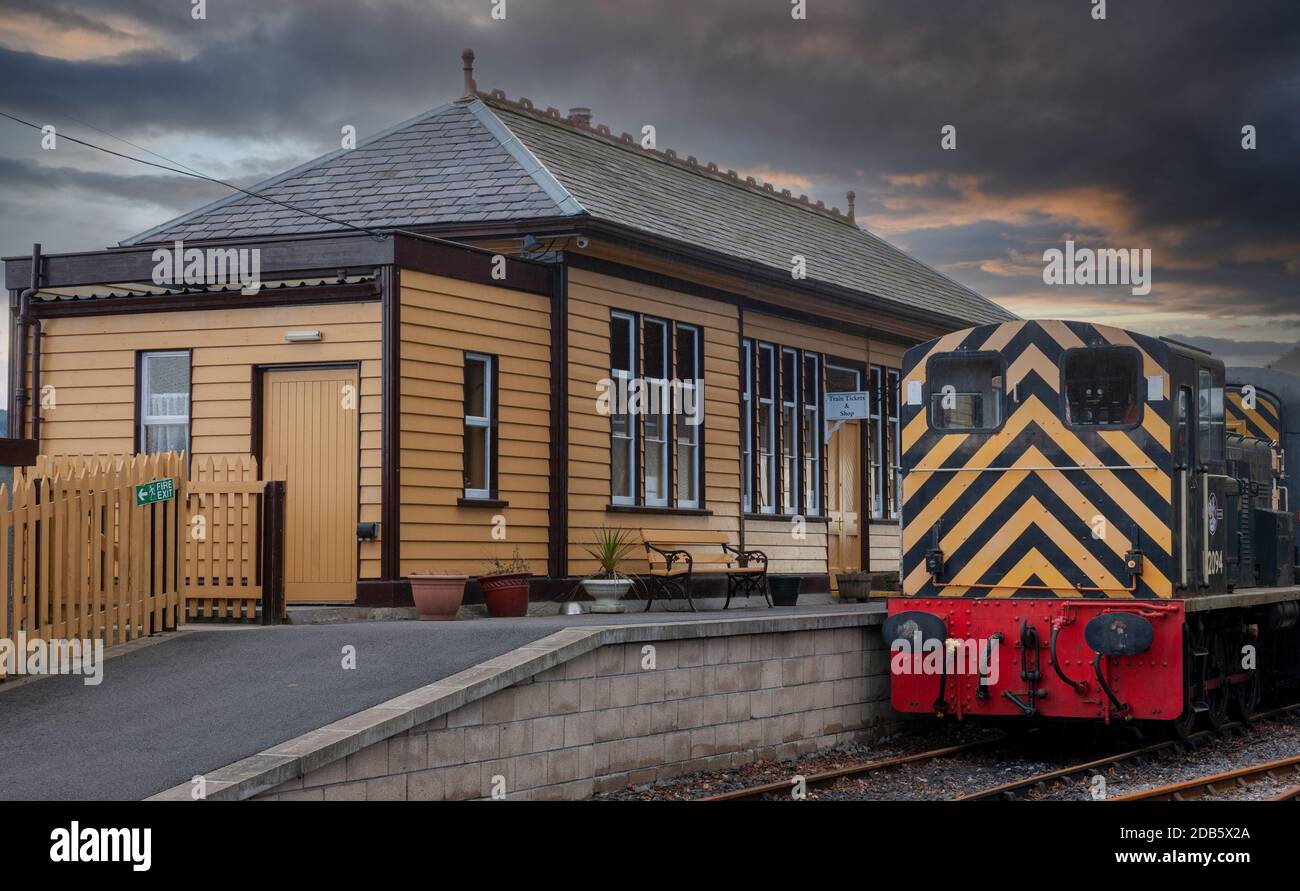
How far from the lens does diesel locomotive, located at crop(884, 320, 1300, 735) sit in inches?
450

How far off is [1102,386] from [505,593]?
602 centimetres

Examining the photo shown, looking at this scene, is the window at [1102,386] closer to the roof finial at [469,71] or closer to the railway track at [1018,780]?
the railway track at [1018,780]

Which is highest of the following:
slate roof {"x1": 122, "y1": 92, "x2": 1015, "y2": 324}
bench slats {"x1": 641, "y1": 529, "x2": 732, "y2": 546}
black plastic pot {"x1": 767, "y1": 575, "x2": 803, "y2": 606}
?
slate roof {"x1": 122, "y1": 92, "x2": 1015, "y2": 324}

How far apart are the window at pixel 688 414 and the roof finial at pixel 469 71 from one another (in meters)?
4.15

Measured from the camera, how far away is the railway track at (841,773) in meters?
9.73

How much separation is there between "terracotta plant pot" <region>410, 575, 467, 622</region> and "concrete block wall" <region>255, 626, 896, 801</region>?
360 cm

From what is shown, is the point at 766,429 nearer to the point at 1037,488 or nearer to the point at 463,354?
the point at 463,354

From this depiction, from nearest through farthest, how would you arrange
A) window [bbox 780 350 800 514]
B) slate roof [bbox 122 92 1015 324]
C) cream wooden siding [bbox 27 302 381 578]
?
cream wooden siding [bbox 27 302 381 578], slate roof [bbox 122 92 1015 324], window [bbox 780 350 800 514]

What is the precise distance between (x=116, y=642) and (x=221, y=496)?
2.06 m

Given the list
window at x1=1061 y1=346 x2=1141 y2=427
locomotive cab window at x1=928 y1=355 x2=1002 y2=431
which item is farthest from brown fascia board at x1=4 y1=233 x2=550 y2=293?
window at x1=1061 y1=346 x2=1141 y2=427

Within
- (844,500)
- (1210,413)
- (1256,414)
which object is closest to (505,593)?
(1210,413)

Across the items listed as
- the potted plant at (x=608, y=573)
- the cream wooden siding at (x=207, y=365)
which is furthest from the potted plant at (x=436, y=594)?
the potted plant at (x=608, y=573)

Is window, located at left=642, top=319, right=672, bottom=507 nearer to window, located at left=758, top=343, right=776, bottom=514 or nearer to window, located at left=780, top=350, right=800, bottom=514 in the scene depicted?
window, located at left=758, top=343, right=776, bottom=514

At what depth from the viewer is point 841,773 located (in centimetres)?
1077
